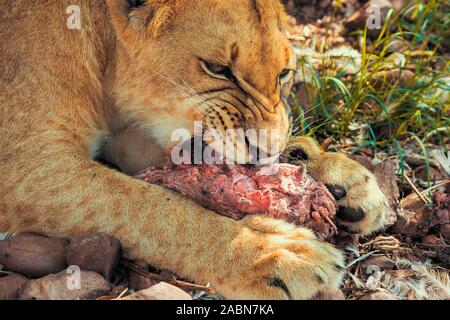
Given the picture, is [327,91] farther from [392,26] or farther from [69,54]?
[69,54]

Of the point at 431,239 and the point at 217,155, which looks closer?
the point at 217,155

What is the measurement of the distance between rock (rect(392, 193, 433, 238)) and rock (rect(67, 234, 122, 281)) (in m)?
1.44

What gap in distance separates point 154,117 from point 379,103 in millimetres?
1548

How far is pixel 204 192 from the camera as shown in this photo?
9.95ft

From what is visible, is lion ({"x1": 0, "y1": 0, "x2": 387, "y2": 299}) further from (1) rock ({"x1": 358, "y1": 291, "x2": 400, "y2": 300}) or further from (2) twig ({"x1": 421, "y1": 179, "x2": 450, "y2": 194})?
(2) twig ({"x1": 421, "y1": 179, "x2": 450, "y2": 194})

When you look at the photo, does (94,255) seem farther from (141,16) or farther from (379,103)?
(379,103)

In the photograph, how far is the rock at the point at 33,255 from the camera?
278 centimetres

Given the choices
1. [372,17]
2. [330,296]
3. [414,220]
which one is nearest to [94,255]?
[330,296]

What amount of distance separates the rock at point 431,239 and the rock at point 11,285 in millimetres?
1864

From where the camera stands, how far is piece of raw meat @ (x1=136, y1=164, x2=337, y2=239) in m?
3.01

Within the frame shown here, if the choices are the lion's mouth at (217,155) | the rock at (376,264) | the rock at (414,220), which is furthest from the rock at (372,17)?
the rock at (376,264)

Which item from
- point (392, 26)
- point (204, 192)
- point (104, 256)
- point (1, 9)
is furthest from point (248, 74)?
point (392, 26)

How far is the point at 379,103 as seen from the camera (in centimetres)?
412
